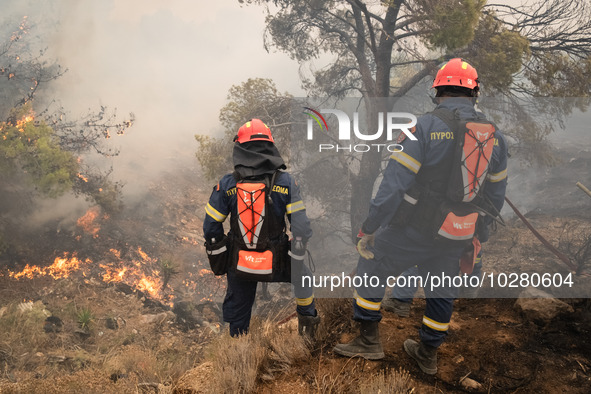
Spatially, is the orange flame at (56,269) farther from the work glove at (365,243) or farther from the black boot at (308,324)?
the work glove at (365,243)

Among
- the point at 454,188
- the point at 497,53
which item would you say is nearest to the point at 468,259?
the point at 454,188

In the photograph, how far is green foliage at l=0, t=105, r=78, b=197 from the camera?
9562 mm

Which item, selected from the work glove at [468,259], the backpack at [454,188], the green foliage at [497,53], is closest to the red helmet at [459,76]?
the backpack at [454,188]

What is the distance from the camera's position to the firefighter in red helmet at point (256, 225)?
3535 mm

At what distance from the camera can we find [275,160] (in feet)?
11.7

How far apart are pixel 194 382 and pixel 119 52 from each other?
35375 millimetres

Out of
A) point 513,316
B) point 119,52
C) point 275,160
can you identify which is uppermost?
point 119,52

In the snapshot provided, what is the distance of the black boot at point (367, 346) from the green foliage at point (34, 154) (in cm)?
989

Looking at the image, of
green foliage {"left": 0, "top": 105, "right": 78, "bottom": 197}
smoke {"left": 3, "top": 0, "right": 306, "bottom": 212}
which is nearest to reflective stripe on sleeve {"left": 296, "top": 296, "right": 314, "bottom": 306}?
green foliage {"left": 0, "top": 105, "right": 78, "bottom": 197}

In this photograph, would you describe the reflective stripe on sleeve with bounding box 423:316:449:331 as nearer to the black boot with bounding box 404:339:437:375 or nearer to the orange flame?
the black boot with bounding box 404:339:437:375

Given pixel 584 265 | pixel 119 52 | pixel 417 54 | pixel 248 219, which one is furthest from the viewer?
pixel 119 52

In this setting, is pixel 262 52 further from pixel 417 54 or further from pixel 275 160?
pixel 275 160

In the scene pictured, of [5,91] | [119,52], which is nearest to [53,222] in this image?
[5,91]

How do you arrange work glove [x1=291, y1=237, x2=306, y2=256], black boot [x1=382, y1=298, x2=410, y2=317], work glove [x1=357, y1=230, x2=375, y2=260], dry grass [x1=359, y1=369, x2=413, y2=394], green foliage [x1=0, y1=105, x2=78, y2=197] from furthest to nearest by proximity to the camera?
green foliage [x1=0, y1=105, x2=78, y2=197], black boot [x1=382, y1=298, x2=410, y2=317], work glove [x1=291, y1=237, x2=306, y2=256], work glove [x1=357, y1=230, x2=375, y2=260], dry grass [x1=359, y1=369, x2=413, y2=394]
